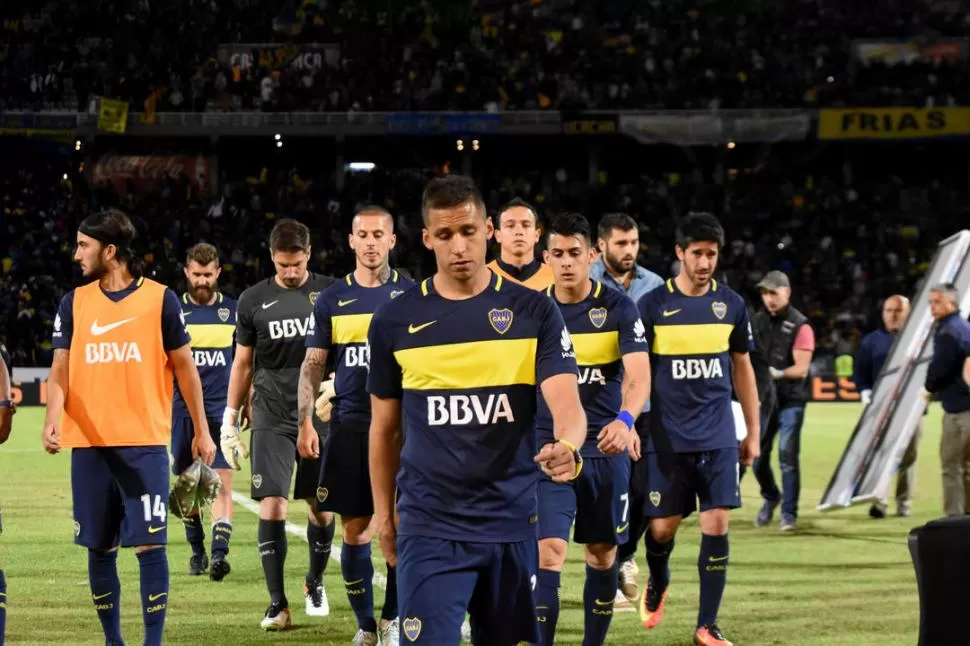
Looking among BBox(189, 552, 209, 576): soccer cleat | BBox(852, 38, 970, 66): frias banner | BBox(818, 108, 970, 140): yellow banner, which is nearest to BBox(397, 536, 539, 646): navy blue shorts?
BBox(189, 552, 209, 576): soccer cleat

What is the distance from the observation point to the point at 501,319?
16.8ft

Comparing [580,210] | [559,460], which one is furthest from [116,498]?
[580,210]

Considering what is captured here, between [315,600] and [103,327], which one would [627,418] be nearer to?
[103,327]

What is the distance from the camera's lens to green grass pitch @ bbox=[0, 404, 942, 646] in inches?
352

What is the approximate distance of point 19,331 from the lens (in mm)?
33156

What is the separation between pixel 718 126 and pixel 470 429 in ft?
123

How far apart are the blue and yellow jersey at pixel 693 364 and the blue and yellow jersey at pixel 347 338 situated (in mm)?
1743

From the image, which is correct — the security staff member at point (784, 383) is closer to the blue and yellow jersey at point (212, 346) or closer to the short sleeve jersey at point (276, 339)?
the blue and yellow jersey at point (212, 346)

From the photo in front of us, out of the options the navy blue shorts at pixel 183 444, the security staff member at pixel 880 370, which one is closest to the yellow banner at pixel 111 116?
the security staff member at pixel 880 370

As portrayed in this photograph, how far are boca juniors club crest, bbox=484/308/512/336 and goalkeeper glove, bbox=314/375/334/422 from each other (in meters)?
3.34

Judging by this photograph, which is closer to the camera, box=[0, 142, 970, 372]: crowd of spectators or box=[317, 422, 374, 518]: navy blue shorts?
box=[317, 422, 374, 518]: navy blue shorts

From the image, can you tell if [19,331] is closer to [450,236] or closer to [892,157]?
[892,157]

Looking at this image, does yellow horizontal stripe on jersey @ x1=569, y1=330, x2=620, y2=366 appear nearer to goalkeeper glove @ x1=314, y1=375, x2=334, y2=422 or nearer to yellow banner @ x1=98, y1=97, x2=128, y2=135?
goalkeeper glove @ x1=314, y1=375, x2=334, y2=422

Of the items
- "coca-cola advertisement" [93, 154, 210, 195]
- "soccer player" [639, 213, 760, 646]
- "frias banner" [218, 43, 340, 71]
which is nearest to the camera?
"soccer player" [639, 213, 760, 646]
